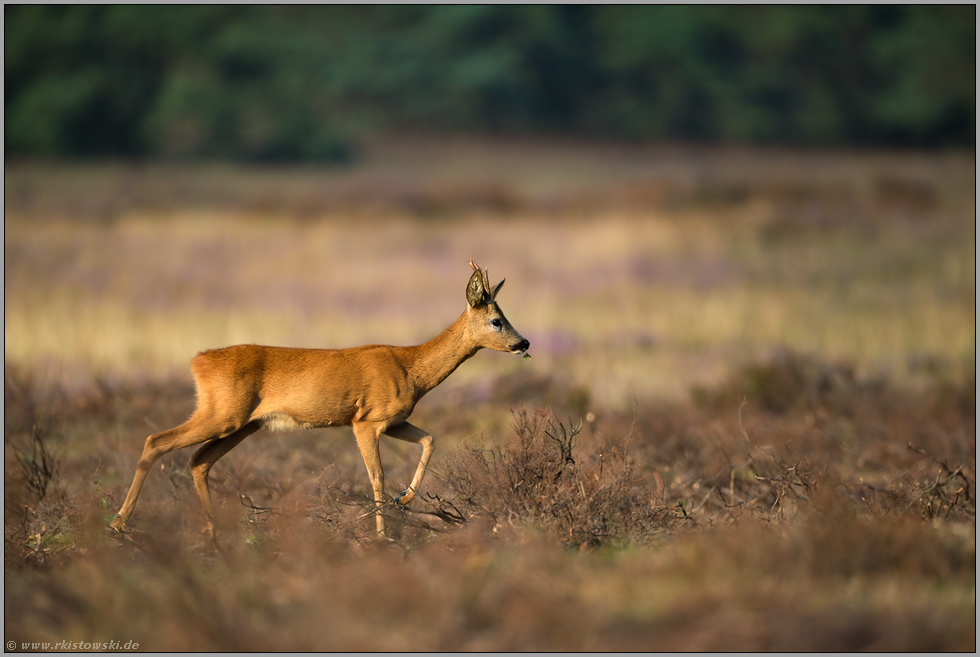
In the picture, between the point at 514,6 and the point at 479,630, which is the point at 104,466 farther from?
the point at 514,6

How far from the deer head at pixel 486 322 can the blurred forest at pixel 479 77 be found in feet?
115

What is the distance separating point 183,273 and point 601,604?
19191mm

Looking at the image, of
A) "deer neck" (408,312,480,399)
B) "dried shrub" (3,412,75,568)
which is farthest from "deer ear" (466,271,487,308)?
"dried shrub" (3,412,75,568)

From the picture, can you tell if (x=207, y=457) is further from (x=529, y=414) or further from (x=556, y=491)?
(x=529, y=414)

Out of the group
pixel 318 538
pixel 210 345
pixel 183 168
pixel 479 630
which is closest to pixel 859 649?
pixel 479 630

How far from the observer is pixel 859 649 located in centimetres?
479

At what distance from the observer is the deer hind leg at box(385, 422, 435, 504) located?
6.96m

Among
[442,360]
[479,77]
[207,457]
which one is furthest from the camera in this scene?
[479,77]

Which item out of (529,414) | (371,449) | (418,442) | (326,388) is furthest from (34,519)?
(529,414)

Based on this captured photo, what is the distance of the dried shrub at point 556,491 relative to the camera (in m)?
6.71

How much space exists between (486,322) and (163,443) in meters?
2.32

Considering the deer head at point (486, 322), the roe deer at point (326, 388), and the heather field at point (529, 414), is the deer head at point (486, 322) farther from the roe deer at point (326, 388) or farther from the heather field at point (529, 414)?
the heather field at point (529, 414)

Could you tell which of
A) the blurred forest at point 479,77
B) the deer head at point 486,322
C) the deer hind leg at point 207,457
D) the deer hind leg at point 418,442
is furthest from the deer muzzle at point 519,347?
the blurred forest at point 479,77

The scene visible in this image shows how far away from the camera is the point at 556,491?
6.83m
